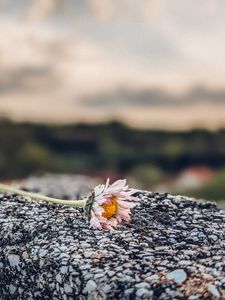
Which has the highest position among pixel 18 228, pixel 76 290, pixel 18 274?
pixel 18 228

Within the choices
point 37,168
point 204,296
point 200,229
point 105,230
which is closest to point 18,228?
point 105,230

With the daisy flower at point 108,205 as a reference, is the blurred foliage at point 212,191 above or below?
above

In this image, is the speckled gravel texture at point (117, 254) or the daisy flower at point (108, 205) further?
the daisy flower at point (108, 205)

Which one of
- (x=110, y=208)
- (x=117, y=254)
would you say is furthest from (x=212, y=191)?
(x=117, y=254)

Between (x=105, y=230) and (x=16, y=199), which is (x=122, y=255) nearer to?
(x=105, y=230)

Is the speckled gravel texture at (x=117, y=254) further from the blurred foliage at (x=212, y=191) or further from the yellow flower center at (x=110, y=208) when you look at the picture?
the blurred foliage at (x=212, y=191)

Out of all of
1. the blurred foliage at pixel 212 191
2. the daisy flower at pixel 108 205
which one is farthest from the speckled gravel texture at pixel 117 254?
the blurred foliage at pixel 212 191

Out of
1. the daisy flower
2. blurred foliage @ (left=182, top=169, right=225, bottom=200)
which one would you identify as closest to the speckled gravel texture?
the daisy flower
